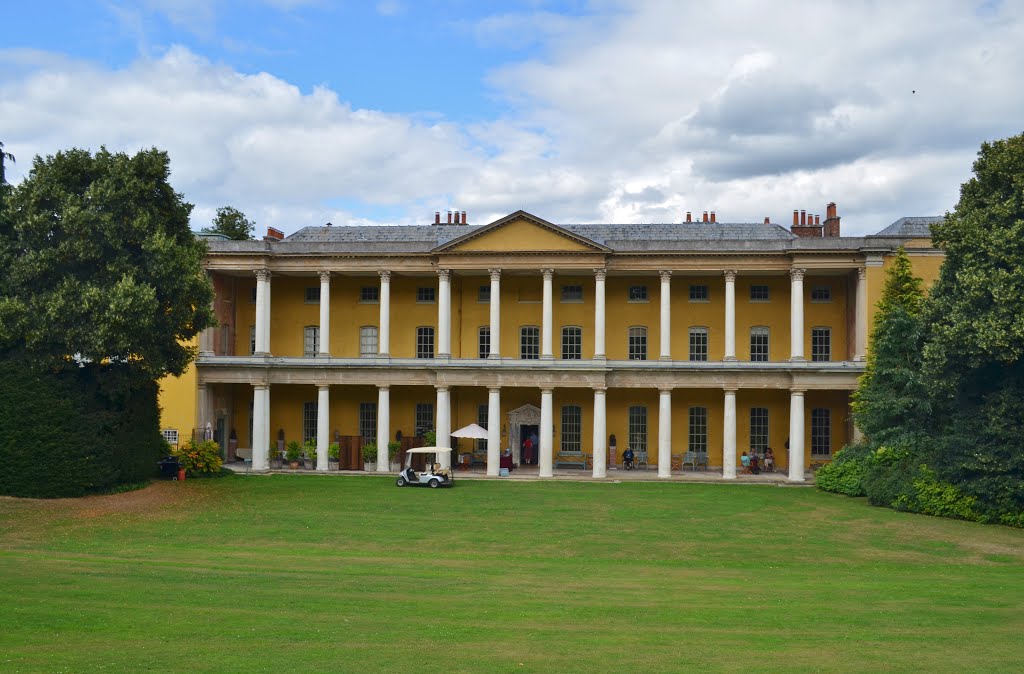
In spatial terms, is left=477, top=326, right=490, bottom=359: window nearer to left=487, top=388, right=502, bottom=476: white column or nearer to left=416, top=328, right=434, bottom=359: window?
left=416, top=328, right=434, bottom=359: window

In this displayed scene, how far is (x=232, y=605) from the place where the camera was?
56.7ft

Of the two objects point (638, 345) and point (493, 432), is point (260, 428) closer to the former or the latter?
point (493, 432)

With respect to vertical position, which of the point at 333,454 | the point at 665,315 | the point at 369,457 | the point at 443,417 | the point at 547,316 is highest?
the point at 665,315

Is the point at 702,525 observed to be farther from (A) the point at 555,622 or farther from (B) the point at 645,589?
(A) the point at 555,622

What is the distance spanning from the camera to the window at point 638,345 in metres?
46.9

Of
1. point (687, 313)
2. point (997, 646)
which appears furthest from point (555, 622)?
point (687, 313)

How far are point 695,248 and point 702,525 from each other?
16975 millimetres

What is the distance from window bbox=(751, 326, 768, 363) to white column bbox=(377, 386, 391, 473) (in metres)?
18.2

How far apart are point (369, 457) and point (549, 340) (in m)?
10.6

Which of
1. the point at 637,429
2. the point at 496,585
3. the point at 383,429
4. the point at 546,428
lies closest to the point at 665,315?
the point at 637,429

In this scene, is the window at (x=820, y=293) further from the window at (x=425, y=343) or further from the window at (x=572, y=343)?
the window at (x=425, y=343)

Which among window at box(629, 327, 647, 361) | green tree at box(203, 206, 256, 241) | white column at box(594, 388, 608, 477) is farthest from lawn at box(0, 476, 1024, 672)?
green tree at box(203, 206, 256, 241)

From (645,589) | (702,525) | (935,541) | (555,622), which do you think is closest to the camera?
(555,622)

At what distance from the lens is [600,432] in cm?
4347
